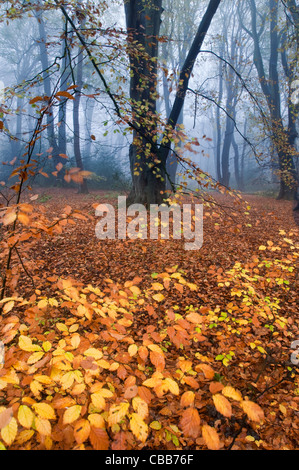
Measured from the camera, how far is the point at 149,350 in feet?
9.74

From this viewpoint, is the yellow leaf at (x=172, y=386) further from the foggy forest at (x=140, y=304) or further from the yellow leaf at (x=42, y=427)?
the yellow leaf at (x=42, y=427)

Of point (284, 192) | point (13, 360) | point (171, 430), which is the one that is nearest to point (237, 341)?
point (171, 430)

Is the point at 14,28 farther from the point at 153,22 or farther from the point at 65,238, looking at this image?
the point at 65,238

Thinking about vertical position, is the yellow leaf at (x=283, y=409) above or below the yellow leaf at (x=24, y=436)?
below

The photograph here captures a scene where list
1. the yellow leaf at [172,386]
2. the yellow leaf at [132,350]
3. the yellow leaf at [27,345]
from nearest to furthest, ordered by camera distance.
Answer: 1. the yellow leaf at [172,386]
2. the yellow leaf at [27,345]
3. the yellow leaf at [132,350]

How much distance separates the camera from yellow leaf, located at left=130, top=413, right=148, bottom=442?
1.34 m

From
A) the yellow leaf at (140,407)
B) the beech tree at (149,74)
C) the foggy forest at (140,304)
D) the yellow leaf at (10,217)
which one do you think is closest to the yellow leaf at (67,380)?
the foggy forest at (140,304)

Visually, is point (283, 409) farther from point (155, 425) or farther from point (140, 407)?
point (140, 407)

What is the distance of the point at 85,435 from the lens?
1277mm

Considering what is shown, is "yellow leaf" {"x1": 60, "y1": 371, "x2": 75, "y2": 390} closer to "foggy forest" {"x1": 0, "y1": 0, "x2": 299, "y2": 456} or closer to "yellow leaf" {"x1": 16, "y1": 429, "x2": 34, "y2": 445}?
"foggy forest" {"x1": 0, "y1": 0, "x2": 299, "y2": 456}

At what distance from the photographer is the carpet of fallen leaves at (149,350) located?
146cm

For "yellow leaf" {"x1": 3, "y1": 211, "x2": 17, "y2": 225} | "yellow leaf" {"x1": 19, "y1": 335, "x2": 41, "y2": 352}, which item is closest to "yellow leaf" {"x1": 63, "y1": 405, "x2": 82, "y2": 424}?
"yellow leaf" {"x1": 19, "y1": 335, "x2": 41, "y2": 352}

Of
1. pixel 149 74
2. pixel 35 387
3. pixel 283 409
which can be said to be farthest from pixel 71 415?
pixel 149 74
